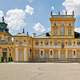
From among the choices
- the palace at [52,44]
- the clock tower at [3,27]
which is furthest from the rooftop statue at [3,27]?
the palace at [52,44]

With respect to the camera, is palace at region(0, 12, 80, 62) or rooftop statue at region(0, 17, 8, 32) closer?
palace at region(0, 12, 80, 62)

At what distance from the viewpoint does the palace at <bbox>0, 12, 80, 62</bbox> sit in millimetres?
75125

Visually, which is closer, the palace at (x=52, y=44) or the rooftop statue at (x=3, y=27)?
the palace at (x=52, y=44)

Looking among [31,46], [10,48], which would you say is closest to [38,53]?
[31,46]

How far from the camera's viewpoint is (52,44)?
77.0m

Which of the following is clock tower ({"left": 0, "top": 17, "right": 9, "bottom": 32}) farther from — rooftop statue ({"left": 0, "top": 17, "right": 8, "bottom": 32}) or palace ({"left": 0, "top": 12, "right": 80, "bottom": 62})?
palace ({"left": 0, "top": 12, "right": 80, "bottom": 62})

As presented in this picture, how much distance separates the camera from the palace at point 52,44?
246 feet

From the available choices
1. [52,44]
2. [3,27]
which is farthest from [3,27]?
[52,44]

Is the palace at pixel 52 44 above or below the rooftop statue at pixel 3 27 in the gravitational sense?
below

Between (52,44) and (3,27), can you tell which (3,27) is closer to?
(3,27)

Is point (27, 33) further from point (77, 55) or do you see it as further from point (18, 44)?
point (77, 55)

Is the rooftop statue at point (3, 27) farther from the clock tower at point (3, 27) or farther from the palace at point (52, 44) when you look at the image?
the palace at point (52, 44)

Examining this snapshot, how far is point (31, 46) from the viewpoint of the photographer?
7731cm

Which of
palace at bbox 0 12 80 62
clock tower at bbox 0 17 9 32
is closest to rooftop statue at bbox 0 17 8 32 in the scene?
clock tower at bbox 0 17 9 32
